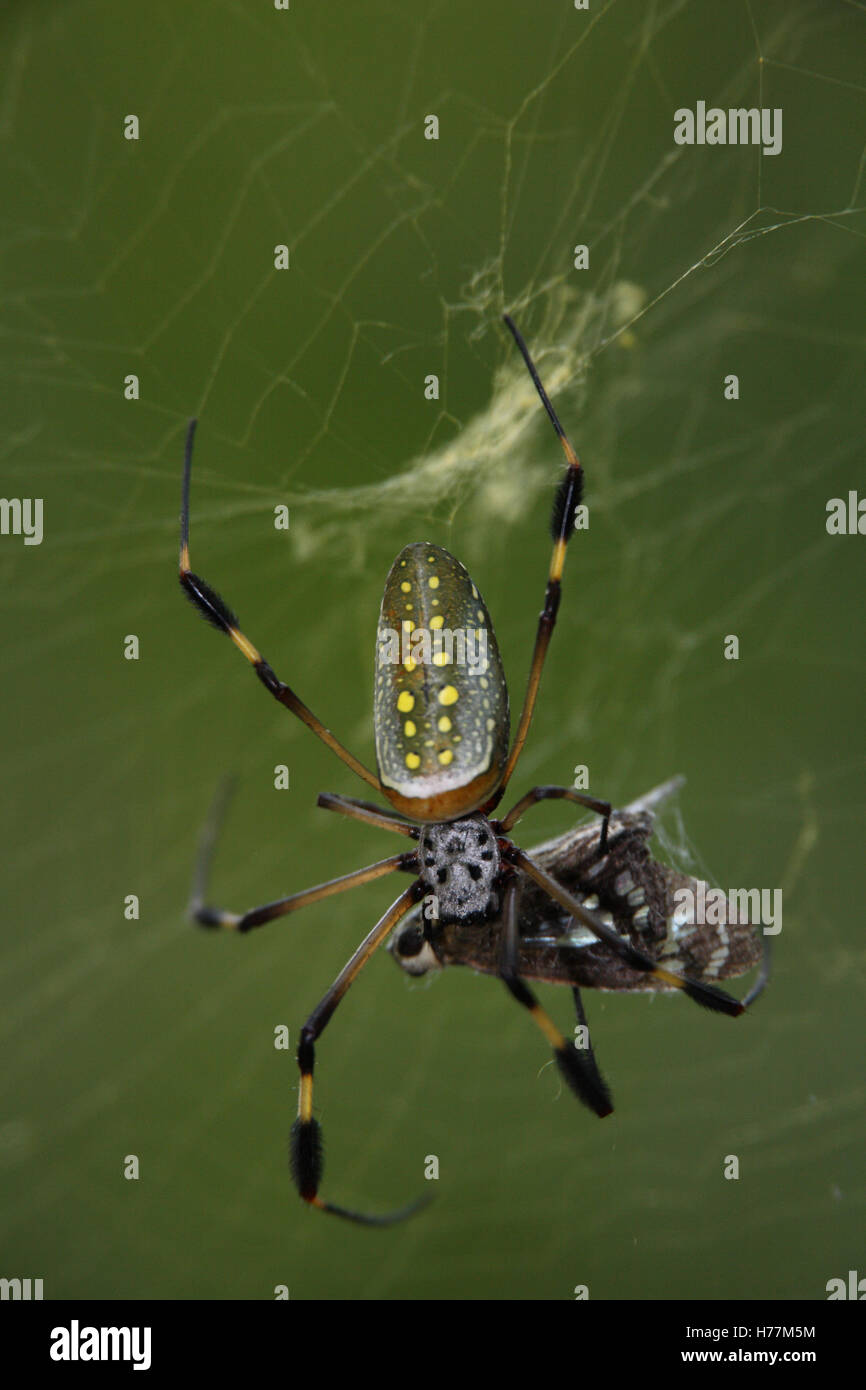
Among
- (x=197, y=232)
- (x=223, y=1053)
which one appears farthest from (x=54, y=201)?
(x=223, y=1053)

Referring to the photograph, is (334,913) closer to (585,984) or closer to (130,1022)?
(130,1022)

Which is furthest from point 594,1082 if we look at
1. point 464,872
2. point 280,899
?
point 280,899

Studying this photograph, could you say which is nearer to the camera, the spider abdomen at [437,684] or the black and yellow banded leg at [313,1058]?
the spider abdomen at [437,684]

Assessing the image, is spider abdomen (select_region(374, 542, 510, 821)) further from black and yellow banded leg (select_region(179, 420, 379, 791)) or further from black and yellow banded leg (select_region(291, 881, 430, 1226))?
black and yellow banded leg (select_region(291, 881, 430, 1226))

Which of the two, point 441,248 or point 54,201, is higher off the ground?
point 54,201

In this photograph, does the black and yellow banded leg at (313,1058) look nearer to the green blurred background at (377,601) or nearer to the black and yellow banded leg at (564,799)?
the black and yellow banded leg at (564,799)

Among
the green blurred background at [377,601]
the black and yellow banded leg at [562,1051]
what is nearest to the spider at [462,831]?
the black and yellow banded leg at [562,1051]

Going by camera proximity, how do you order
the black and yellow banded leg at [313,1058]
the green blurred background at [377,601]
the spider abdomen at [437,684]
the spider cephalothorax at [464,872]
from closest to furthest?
the spider abdomen at [437,684] < the spider cephalothorax at [464,872] < the black and yellow banded leg at [313,1058] < the green blurred background at [377,601]
